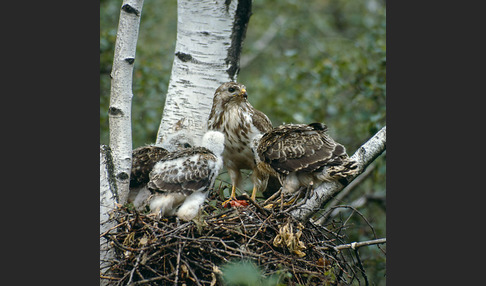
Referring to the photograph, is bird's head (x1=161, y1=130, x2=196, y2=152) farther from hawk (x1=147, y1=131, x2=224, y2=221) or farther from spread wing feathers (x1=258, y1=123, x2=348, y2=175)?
spread wing feathers (x1=258, y1=123, x2=348, y2=175)

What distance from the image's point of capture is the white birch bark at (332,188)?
16.0 ft

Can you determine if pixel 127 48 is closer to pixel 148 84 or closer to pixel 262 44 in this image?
pixel 148 84

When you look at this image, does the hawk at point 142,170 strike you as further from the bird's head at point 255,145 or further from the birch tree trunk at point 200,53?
the bird's head at point 255,145

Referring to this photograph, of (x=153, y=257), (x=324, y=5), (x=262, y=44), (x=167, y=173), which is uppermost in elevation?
(x=324, y=5)

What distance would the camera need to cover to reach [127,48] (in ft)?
15.6

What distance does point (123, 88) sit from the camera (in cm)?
480

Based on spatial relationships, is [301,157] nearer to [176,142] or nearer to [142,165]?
[176,142]

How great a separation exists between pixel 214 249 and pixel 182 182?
0.83m

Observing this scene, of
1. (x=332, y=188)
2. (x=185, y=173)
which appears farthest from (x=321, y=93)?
(x=185, y=173)

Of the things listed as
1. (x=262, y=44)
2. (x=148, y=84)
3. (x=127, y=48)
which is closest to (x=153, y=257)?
(x=127, y=48)

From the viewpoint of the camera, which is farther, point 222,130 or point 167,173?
point 222,130

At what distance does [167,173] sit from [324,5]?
31.2 feet

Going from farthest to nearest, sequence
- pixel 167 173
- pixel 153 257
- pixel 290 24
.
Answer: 1. pixel 290 24
2. pixel 167 173
3. pixel 153 257

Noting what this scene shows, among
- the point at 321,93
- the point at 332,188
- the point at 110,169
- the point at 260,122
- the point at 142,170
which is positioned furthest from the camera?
the point at 321,93
